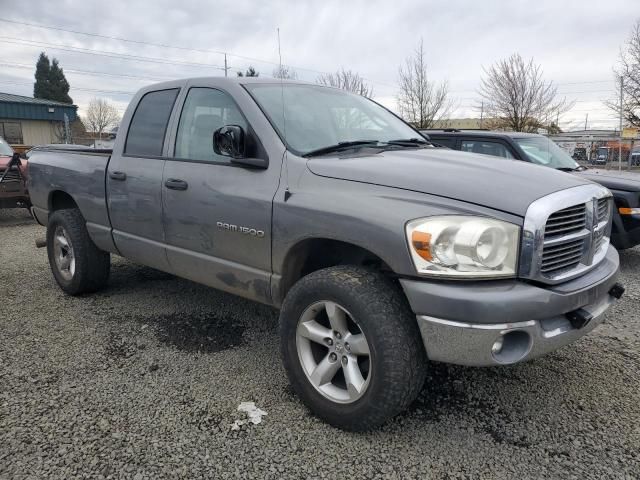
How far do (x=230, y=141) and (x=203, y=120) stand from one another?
710mm

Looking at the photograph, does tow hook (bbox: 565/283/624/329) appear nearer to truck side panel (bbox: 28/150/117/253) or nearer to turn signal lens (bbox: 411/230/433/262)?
turn signal lens (bbox: 411/230/433/262)

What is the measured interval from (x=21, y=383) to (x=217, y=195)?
1.65 m

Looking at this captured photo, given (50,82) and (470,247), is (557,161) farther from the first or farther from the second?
(50,82)

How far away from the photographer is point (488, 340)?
2213mm

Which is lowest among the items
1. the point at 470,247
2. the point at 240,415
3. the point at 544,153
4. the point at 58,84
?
the point at 240,415

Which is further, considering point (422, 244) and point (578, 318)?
point (578, 318)

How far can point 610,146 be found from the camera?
30.2 m

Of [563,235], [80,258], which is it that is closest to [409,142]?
[563,235]

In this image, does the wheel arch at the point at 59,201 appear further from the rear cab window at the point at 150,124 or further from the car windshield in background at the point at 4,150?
the car windshield in background at the point at 4,150

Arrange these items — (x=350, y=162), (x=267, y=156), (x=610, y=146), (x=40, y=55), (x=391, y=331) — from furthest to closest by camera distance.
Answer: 1. (x=40, y=55)
2. (x=610, y=146)
3. (x=267, y=156)
4. (x=350, y=162)
5. (x=391, y=331)

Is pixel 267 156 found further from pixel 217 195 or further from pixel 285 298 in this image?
pixel 285 298

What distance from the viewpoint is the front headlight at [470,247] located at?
2236mm

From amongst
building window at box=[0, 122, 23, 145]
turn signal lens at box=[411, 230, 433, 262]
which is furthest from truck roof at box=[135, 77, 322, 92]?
building window at box=[0, 122, 23, 145]

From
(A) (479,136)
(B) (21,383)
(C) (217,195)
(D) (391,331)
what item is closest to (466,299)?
(D) (391,331)
